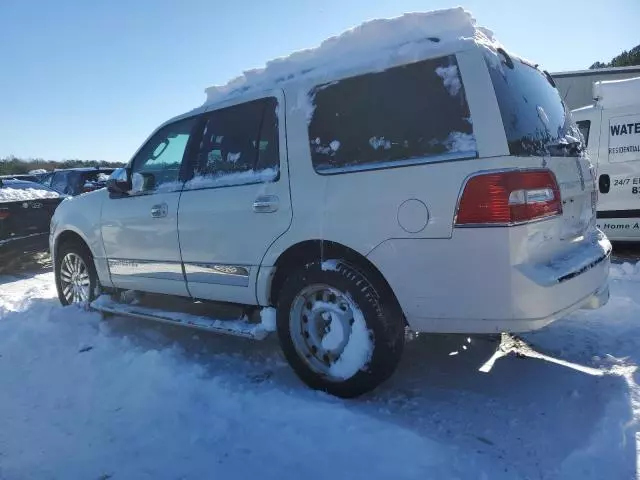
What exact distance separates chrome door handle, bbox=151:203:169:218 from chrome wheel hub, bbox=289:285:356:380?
1.43 meters

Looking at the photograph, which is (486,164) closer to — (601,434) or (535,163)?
(535,163)

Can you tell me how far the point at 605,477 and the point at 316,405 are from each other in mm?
1443

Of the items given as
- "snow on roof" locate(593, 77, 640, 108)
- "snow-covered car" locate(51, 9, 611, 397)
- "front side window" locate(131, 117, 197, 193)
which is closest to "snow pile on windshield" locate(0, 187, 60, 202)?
"front side window" locate(131, 117, 197, 193)

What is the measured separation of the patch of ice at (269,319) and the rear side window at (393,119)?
39.2 inches

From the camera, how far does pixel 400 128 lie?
2.83 meters

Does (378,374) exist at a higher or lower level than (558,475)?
higher

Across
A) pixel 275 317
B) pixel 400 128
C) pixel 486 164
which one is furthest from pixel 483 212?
pixel 275 317

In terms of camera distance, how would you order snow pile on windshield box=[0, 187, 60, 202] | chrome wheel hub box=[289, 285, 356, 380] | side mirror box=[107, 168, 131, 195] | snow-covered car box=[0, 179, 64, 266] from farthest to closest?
1. snow pile on windshield box=[0, 187, 60, 202]
2. snow-covered car box=[0, 179, 64, 266]
3. side mirror box=[107, 168, 131, 195]
4. chrome wheel hub box=[289, 285, 356, 380]

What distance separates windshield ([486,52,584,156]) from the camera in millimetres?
2648

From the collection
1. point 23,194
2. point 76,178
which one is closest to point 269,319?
point 23,194

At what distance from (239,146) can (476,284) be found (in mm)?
1937

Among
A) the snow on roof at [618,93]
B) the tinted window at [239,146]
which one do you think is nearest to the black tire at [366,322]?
the tinted window at [239,146]

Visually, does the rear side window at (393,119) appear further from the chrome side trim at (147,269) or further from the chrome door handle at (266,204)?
the chrome side trim at (147,269)

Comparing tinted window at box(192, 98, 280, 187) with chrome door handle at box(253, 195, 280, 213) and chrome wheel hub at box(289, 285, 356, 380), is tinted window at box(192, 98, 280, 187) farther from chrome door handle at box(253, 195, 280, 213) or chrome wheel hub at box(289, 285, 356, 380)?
chrome wheel hub at box(289, 285, 356, 380)
